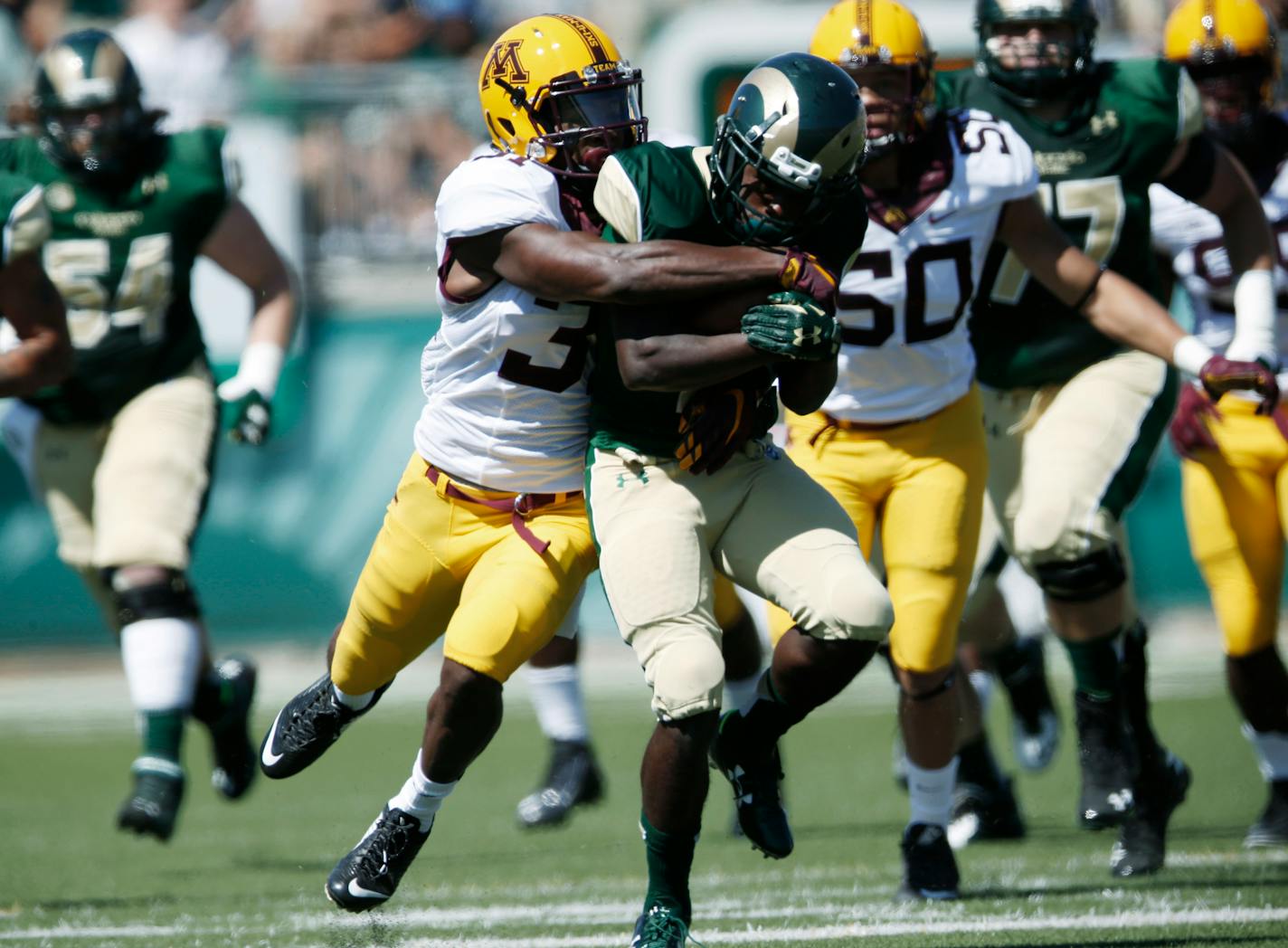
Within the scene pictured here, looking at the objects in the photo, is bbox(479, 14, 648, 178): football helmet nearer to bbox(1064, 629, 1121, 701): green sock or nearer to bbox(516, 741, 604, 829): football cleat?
bbox(1064, 629, 1121, 701): green sock

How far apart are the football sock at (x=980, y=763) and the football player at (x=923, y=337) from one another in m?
0.97

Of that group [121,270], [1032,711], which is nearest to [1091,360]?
Result: [1032,711]

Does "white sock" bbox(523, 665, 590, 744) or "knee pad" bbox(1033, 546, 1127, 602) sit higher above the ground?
"knee pad" bbox(1033, 546, 1127, 602)

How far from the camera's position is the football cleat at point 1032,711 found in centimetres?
654

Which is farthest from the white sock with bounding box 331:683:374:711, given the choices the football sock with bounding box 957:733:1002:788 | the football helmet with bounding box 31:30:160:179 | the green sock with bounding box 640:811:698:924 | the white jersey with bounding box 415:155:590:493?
the football helmet with bounding box 31:30:160:179

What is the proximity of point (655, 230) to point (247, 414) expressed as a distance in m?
2.33

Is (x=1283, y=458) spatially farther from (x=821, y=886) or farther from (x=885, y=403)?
(x=821, y=886)

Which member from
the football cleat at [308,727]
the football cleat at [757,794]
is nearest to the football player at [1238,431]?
the football cleat at [757,794]

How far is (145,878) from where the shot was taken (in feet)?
18.0

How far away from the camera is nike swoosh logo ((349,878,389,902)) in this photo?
4121 millimetres

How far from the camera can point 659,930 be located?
3672mm

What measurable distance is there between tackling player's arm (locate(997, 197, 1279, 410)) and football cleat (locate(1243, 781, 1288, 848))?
1.41 meters

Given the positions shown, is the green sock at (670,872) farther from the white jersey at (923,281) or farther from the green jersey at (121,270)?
the green jersey at (121,270)

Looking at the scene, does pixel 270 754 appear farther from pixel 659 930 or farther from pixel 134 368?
pixel 134 368
